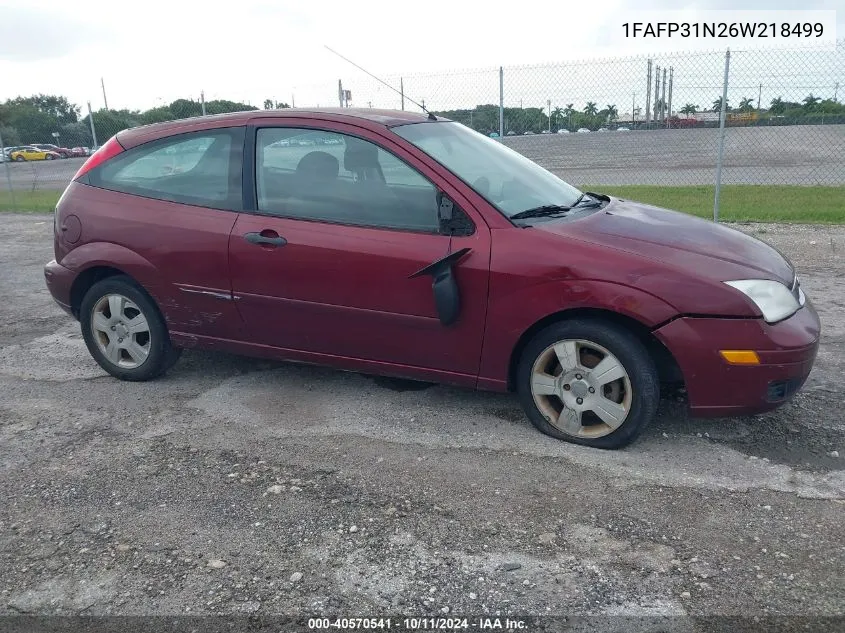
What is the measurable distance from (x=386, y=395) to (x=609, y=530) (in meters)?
1.79

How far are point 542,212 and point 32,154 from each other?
36.2 m

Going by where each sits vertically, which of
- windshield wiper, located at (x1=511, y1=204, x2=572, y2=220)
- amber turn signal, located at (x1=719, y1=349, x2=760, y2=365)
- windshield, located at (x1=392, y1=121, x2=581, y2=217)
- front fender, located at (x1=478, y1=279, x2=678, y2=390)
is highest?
windshield, located at (x1=392, y1=121, x2=581, y2=217)

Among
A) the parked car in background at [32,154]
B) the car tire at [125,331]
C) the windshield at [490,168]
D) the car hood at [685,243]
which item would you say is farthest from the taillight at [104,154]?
the parked car in background at [32,154]

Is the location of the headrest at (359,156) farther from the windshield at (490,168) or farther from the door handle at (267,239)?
the door handle at (267,239)

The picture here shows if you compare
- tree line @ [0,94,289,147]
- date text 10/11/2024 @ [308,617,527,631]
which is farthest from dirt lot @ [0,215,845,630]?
tree line @ [0,94,289,147]

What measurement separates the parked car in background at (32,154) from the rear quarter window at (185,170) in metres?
32.9

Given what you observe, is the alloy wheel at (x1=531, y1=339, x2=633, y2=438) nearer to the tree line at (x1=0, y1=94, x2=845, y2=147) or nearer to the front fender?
the front fender

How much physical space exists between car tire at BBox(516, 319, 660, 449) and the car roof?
1.52m

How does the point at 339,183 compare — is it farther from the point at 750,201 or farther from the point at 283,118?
the point at 750,201

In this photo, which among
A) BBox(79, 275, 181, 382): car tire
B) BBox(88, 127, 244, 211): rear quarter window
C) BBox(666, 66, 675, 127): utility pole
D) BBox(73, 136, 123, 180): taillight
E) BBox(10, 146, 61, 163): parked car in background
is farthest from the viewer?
BBox(10, 146, 61, 163): parked car in background

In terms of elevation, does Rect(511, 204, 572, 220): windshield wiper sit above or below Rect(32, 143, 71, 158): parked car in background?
below

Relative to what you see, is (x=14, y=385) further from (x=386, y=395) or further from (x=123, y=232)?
(x=386, y=395)

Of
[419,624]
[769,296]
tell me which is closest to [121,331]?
[419,624]

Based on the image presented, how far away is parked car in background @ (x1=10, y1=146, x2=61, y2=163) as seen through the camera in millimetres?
33969
